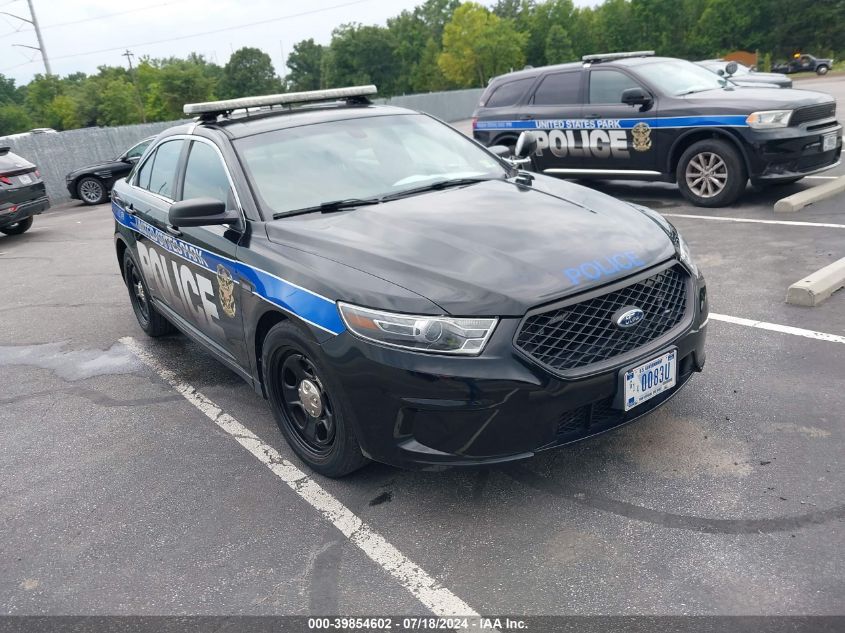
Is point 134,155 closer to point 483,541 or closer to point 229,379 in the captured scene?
point 229,379

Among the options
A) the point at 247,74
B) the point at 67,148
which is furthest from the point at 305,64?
the point at 67,148

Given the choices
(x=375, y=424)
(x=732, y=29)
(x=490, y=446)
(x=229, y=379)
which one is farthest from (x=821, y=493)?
(x=732, y=29)

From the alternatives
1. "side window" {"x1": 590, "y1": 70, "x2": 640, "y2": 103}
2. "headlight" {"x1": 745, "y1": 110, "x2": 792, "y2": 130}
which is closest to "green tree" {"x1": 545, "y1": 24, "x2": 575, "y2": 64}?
"side window" {"x1": 590, "y1": 70, "x2": 640, "y2": 103}

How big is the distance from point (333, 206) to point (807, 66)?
52747mm

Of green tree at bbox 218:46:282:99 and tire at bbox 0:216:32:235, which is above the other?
green tree at bbox 218:46:282:99

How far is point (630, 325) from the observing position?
3121 mm

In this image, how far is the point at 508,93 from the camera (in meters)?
10.9

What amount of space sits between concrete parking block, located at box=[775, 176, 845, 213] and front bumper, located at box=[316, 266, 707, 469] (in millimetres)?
5925

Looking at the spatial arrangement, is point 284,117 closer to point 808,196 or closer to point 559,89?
point 808,196

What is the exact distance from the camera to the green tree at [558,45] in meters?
93.6

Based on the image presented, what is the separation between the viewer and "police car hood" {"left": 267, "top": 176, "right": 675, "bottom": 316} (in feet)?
9.87

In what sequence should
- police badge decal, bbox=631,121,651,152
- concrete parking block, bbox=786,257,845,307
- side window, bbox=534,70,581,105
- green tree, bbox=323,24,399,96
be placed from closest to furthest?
1. concrete parking block, bbox=786,257,845,307
2. police badge decal, bbox=631,121,651,152
3. side window, bbox=534,70,581,105
4. green tree, bbox=323,24,399,96

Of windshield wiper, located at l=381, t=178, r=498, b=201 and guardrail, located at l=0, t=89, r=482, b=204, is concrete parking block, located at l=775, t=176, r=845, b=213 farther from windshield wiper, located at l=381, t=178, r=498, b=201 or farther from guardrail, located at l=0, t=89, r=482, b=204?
guardrail, located at l=0, t=89, r=482, b=204

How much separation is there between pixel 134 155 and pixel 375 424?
51.1ft
